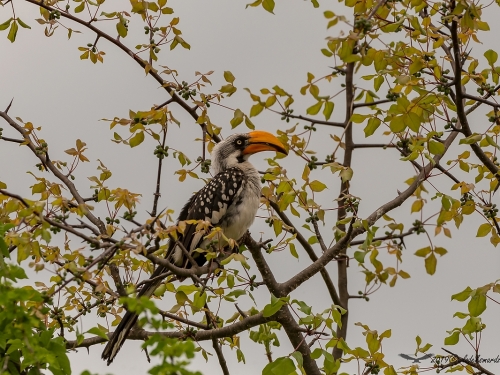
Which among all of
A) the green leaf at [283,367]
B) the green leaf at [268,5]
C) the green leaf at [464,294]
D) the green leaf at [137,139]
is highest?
the green leaf at [268,5]

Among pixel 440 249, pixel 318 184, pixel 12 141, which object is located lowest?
pixel 440 249

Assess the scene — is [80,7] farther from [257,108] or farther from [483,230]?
[483,230]

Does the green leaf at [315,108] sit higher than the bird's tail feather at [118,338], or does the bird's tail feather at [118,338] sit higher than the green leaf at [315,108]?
the green leaf at [315,108]

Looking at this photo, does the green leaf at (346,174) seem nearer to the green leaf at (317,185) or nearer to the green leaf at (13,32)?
the green leaf at (317,185)

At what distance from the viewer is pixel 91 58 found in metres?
5.93

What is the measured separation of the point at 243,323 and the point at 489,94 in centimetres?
225

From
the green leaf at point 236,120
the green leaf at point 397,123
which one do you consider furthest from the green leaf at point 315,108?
the green leaf at point 236,120

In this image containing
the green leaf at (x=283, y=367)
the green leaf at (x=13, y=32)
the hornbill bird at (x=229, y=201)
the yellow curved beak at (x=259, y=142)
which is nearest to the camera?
the green leaf at (x=283, y=367)

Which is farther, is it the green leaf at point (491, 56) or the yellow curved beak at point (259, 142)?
the yellow curved beak at point (259, 142)

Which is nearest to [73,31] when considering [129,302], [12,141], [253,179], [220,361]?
[12,141]

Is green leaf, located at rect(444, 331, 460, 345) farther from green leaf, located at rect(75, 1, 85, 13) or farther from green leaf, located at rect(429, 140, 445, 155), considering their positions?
green leaf, located at rect(75, 1, 85, 13)

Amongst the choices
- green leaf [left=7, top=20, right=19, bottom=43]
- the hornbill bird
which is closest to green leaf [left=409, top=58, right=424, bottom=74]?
the hornbill bird

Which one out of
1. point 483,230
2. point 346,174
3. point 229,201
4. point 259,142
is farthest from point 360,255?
point 259,142

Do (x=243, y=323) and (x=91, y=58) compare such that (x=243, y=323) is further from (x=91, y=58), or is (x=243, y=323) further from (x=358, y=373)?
(x=91, y=58)
